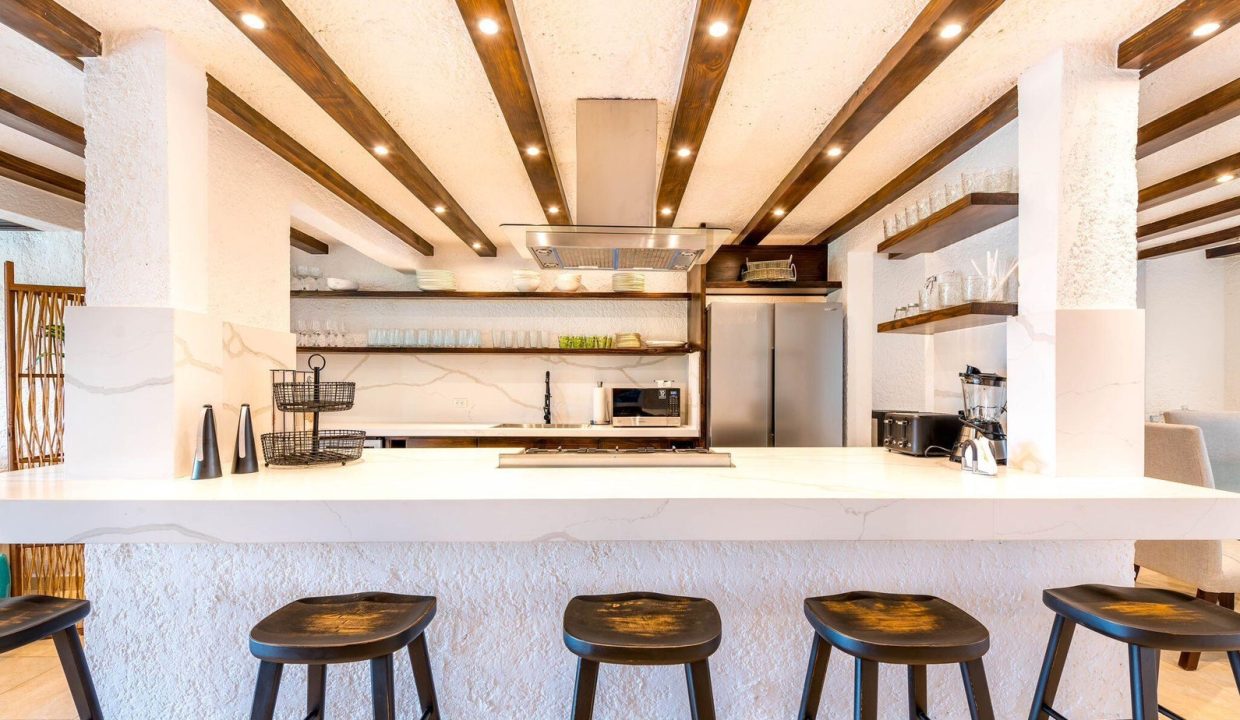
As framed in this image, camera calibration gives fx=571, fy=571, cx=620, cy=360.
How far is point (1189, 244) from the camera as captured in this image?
433cm

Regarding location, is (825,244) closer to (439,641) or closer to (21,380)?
(439,641)

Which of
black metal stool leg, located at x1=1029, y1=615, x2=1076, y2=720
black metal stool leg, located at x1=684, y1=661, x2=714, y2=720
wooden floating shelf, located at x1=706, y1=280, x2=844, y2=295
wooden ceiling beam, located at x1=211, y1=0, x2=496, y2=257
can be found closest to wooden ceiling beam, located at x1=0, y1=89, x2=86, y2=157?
wooden ceiling beam, located at x1=211, y1=0, x2=496, y2=257

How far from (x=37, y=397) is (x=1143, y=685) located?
485 centimetres

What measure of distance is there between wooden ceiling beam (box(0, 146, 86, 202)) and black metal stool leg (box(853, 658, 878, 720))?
380 cm

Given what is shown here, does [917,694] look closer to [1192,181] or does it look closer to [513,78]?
[513,78]

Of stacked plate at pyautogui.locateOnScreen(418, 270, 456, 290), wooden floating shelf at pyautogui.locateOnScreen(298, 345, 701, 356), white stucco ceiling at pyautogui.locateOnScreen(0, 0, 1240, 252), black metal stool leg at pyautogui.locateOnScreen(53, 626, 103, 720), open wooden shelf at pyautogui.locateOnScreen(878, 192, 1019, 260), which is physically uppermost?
white stucco ceiling at pyautogui.locateOnScreen(0, 0, 1240, 252)

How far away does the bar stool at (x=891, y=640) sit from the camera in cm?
119

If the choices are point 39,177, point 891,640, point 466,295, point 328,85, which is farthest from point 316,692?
point 466,295

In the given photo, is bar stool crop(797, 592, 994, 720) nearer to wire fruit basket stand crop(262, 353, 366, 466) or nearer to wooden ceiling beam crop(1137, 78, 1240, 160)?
wire fruit basket stand crop(262, 353, 366, 466)

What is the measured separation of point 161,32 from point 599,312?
127 inches

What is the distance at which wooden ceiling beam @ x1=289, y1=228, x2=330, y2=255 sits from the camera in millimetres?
4078

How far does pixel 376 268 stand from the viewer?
15.2ft

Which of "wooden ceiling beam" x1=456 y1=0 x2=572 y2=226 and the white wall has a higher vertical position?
"wooden ceiling beam" x1=456 y1=0 x2=572 y2=226

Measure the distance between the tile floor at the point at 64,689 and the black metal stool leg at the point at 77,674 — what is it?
1.05m
